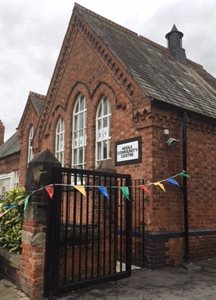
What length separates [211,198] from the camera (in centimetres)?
947

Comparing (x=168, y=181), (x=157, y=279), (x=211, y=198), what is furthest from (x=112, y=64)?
(x=157, y=279)

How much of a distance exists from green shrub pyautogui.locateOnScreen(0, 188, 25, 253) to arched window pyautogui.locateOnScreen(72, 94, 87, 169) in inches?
162

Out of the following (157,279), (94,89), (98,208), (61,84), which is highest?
(61,84)

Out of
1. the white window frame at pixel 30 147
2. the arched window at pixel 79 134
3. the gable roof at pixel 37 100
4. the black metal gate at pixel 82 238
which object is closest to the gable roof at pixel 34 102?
the gable roof at pixel 37 100

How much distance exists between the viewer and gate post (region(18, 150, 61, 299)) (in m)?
5.45

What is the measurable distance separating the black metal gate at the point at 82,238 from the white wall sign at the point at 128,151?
1.61 metres

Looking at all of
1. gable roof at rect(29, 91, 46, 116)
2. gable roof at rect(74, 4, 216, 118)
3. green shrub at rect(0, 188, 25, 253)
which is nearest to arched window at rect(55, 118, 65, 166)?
gable roof at rect(74, 4, 216, 118)

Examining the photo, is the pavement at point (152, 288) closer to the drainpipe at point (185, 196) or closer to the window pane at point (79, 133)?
the drainpipe at point (185, 196)

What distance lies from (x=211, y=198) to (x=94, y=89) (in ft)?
17.1

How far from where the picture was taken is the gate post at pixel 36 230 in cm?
545

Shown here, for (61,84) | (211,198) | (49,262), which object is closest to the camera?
(49,262)

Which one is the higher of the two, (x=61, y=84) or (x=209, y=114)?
(x=61, y=84)

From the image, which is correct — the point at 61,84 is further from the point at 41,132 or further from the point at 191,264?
the point at 191,264

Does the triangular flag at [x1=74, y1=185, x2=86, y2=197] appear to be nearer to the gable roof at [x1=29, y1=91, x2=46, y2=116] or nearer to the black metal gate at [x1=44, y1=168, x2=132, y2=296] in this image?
the black metal gate at [x1=44, y1=168, x2=132, y2=296]
